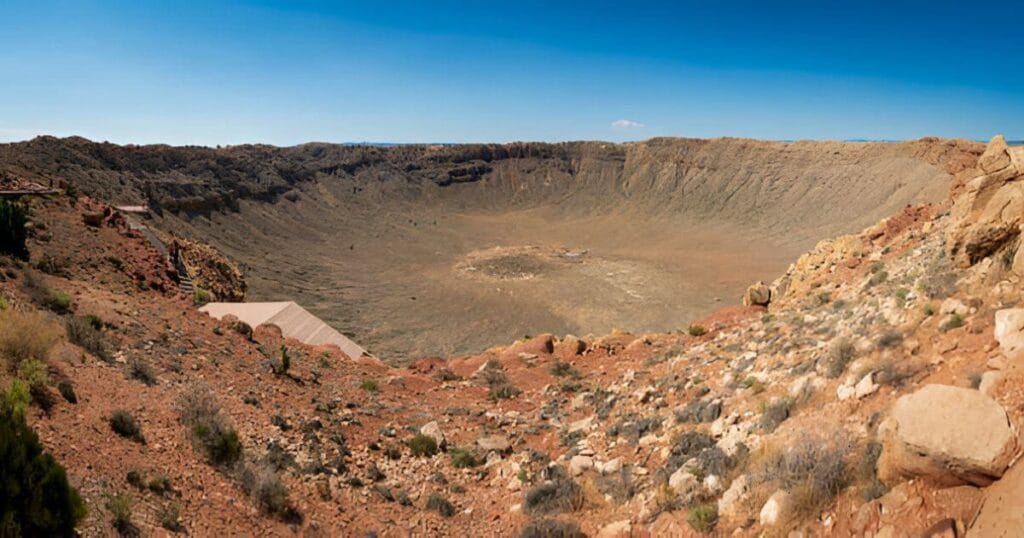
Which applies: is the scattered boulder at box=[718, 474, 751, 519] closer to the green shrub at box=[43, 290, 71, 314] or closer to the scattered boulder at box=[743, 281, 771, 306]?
the green shrub at box=[43, 290, 71, 314]

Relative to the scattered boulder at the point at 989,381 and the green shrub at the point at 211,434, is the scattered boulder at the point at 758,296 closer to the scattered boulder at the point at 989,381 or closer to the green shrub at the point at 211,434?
the scattered boulder at the point at 989,381

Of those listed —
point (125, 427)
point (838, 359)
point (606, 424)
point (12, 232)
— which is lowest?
point (606, 424)

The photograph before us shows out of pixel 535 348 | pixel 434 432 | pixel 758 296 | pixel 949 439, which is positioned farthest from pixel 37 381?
pixel 758 296

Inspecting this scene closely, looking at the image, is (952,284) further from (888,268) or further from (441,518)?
(441,518)

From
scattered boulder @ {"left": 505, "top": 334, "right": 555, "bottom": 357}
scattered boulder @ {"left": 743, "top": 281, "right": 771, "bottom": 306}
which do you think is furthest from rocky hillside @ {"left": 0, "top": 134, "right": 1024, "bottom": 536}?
scattered boulder @ {"left": 743, "top": 281, "right": 771, "bottom": 306}

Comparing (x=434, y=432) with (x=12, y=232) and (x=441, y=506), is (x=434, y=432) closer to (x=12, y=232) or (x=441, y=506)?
(x=441, y=506)

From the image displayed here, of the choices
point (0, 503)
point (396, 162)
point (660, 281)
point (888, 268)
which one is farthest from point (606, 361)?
point (396, 162)

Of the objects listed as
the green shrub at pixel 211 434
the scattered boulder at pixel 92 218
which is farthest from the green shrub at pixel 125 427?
the scattered boulder at pixel 92 218
